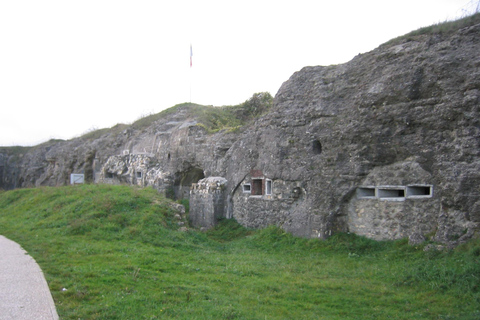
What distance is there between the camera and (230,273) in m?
9.03

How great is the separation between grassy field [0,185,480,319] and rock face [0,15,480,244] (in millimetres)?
725

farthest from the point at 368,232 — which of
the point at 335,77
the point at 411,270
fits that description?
the point at 335,77

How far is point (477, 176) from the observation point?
8648 millimetres

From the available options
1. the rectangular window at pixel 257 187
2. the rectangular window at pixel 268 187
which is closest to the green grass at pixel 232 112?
the rectangular window at pixel 257 187

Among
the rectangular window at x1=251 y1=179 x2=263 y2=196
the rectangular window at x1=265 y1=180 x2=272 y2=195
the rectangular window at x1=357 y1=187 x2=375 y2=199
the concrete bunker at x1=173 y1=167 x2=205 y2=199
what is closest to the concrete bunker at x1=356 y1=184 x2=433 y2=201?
the rectangular window at x1=357 y1=187 x2=375 y2=199

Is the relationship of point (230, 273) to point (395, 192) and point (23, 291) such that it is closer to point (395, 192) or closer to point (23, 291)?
point (23, 291)

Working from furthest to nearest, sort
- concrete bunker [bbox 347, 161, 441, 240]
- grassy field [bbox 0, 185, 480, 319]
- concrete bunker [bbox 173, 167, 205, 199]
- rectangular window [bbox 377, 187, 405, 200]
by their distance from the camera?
concrete bunker [bbox 173, 167, 205, 199] < rectangular window [bbox 377, 187, 405, 200] < concrete bunker [bbox 347, 161, 441, 240] < grassy field [bbox 0, 185, 480, 319]

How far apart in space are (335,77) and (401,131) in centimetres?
363

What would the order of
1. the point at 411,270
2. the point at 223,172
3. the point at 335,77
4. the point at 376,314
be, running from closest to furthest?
the point at 376,314 < the point at 411,270 < the point at 335,77 < the point at 223,172

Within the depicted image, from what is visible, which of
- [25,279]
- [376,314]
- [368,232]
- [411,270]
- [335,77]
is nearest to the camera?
[376,314]

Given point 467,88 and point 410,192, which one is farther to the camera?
point 410,192

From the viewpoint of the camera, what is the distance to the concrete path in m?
5.91

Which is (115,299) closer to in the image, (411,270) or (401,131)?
(411,270)

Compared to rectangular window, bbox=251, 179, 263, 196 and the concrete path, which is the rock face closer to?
Result: rectangular window, bbox=251, 179, 263, 196
